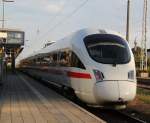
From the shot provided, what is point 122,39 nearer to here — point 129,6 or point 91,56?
point 91,56

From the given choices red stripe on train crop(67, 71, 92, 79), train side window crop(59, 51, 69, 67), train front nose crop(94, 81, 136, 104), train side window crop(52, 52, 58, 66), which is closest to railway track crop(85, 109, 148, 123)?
train front nose crop(94, 81, 136, 104)

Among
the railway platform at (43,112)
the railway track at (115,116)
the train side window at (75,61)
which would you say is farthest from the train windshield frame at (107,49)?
the railway platform at (43,112)

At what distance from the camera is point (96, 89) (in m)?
16.1

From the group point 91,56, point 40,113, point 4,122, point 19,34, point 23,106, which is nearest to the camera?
point 4,122

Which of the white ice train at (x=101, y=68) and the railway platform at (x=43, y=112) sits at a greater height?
the white ice train at (x=101, y=68)

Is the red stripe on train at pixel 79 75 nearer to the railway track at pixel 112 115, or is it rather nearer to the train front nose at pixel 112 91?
the train front nose at pixel 112 91

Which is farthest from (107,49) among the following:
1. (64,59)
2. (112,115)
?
(64,59)

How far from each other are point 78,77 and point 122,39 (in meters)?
2.24

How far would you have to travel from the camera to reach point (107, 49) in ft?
56.9

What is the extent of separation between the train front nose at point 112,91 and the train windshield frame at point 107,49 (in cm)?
96

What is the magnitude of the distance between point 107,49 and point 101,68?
3.92 feet

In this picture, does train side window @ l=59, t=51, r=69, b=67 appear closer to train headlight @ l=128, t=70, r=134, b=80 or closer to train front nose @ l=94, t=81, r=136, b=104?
train headlight @ l=128, t=70, r=134, b=80

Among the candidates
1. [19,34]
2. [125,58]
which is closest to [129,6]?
[125,58]

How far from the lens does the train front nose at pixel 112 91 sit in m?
15.9
